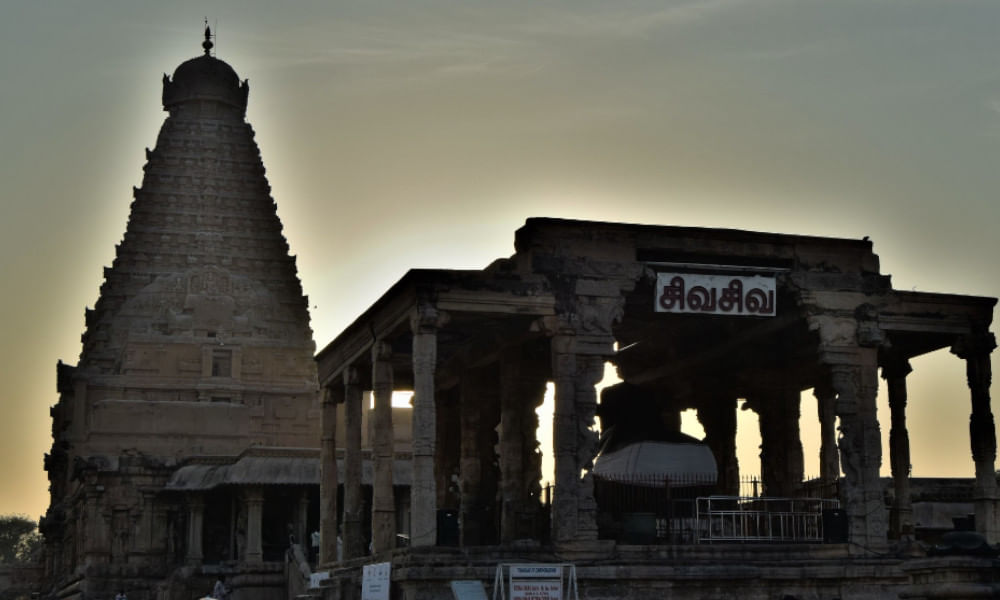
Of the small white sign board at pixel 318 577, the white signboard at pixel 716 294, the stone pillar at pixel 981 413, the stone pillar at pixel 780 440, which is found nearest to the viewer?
the white signboard at pixel 716 294

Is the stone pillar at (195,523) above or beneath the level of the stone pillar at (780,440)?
beneath

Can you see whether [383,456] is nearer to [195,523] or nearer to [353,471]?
[353,471]

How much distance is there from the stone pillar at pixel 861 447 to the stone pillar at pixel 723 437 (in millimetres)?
9446

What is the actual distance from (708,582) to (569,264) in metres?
7.70

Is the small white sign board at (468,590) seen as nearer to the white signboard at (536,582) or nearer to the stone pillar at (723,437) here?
the white signboard at (536,582)

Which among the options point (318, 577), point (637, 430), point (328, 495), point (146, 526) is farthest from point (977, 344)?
point (146, 526)

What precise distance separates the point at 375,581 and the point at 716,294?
10250 millimetres

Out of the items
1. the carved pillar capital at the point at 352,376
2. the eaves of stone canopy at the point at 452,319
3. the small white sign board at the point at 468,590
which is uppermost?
the eaves of stone canopy at the point at 452,319

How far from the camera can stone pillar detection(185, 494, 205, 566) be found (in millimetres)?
62750

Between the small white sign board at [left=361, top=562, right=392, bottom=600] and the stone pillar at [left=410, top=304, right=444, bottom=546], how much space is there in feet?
3.54

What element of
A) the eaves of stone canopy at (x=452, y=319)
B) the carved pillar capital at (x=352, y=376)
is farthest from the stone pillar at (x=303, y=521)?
the carved pillar capital at (x=352, y=376)

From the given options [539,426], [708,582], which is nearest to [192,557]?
[539,426]

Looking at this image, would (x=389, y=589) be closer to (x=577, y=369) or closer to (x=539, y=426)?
(x=577, y=369)

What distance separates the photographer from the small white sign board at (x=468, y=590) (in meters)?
31.7
